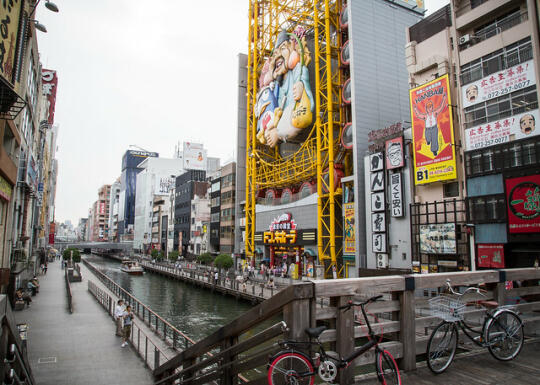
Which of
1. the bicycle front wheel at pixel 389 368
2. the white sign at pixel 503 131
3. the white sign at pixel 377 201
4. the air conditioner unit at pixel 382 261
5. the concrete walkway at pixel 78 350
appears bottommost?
the concrete walkway at pixel 78 350

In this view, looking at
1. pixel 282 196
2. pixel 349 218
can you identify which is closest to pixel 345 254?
pixel 349 218

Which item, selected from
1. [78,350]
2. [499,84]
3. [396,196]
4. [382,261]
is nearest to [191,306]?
[382,261]

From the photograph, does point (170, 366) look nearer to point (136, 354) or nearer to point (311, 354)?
point (311, 354)

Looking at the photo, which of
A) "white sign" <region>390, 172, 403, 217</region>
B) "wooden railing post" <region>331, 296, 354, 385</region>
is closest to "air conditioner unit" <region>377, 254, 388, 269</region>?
"white sign" <region>390, 172, 403, 217</region>

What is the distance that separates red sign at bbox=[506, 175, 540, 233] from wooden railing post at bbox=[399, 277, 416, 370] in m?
22.4

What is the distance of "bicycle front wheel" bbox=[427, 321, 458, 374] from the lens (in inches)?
205

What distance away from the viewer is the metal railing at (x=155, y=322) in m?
16.7

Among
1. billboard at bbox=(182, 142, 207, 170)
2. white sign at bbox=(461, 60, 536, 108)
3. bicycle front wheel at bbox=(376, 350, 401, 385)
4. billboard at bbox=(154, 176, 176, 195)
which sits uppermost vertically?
billboard at bbox=(182, 142, 207, 170)

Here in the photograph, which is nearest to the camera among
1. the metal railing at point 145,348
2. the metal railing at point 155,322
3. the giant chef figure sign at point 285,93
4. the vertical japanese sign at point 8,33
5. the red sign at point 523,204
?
the vertical japanese sign at point 8,33

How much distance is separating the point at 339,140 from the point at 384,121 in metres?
5.63

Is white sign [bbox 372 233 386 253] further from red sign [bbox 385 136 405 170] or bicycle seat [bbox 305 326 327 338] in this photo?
bicycle seat [bbox 305 326 327 338]

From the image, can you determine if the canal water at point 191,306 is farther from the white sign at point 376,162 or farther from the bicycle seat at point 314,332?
the bicycle seat at point 314,332

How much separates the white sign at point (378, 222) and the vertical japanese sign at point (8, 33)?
30141mm

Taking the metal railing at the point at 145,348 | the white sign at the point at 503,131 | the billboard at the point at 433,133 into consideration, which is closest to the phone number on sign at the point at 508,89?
the white sign at the point at 503,131
